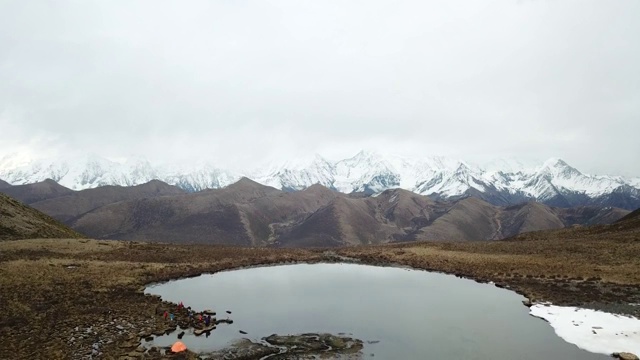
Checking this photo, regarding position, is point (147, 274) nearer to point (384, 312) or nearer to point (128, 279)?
point (128, 279)

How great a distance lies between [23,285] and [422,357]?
38358 mm

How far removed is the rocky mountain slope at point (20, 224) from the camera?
77750mm

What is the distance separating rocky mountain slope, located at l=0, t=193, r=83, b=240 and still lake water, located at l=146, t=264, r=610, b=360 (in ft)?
162

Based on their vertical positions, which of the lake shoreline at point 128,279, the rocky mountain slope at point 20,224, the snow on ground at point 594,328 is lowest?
the snow on ground at point 594,328

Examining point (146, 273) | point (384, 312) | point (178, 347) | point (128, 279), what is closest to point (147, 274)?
point (146, 273)

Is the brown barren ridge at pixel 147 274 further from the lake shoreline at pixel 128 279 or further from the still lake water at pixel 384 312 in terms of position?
the still lake water at pixel 384 312

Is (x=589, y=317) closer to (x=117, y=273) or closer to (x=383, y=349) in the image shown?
(x=383, y=349)

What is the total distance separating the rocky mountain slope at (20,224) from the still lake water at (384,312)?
49305 mm

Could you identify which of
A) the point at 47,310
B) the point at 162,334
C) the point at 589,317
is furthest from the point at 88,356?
the point at 589,317

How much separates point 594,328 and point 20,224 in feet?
320

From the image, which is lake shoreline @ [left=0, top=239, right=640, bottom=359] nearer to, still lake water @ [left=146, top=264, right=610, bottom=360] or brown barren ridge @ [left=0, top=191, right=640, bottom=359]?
brown barren ridge @ [left=0, top=191, right=640, bottom=359]

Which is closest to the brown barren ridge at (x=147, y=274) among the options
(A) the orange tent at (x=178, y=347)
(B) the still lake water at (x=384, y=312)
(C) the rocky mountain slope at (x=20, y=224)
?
(A) the orange tent at (x=178, y=347)

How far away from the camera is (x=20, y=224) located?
8238 cm

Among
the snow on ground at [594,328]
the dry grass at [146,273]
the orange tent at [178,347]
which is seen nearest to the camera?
the orange tent at [178,347]
